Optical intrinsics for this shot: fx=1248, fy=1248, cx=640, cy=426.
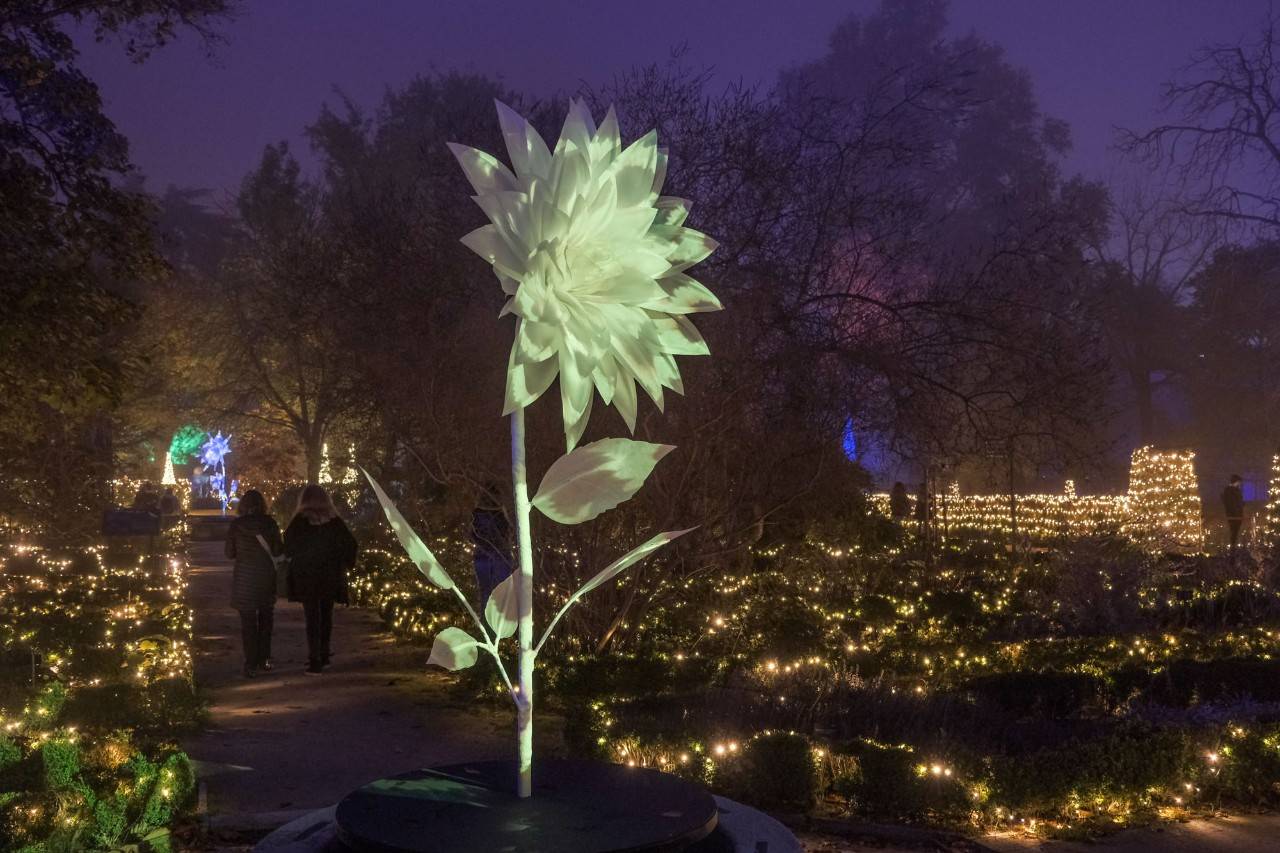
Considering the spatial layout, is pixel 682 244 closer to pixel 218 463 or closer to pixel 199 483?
pixel 218 463

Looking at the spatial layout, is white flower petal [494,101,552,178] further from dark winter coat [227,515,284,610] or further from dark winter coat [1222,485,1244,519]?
dark winter coat [1222,485,1244,519]

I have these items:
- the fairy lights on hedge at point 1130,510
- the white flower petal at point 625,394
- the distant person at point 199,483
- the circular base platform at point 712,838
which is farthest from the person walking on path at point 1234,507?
the distant person at point 199,483

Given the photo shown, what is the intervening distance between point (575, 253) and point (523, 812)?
128 centimetres

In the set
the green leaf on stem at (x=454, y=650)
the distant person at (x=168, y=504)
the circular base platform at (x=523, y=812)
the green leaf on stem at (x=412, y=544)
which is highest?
the distant person at (x=168, y=504)

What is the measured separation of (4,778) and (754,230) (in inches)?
339

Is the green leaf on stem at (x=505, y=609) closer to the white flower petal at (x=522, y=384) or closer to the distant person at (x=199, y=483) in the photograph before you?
the white flower petal at (x=522, y=384)

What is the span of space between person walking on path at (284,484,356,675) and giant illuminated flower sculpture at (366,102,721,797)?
27.0 feet

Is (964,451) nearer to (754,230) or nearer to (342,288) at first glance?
(754,230)

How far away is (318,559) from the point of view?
10734 millimetres

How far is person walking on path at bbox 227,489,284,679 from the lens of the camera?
10.8 meters

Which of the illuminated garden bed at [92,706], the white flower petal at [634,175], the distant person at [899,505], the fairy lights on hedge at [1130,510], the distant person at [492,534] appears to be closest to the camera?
the white flower petal at [634,175]

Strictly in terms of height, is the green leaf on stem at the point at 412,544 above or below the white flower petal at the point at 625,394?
below

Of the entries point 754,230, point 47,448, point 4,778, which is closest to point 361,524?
point 47,448

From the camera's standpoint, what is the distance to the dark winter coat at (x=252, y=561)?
10.7 metres
